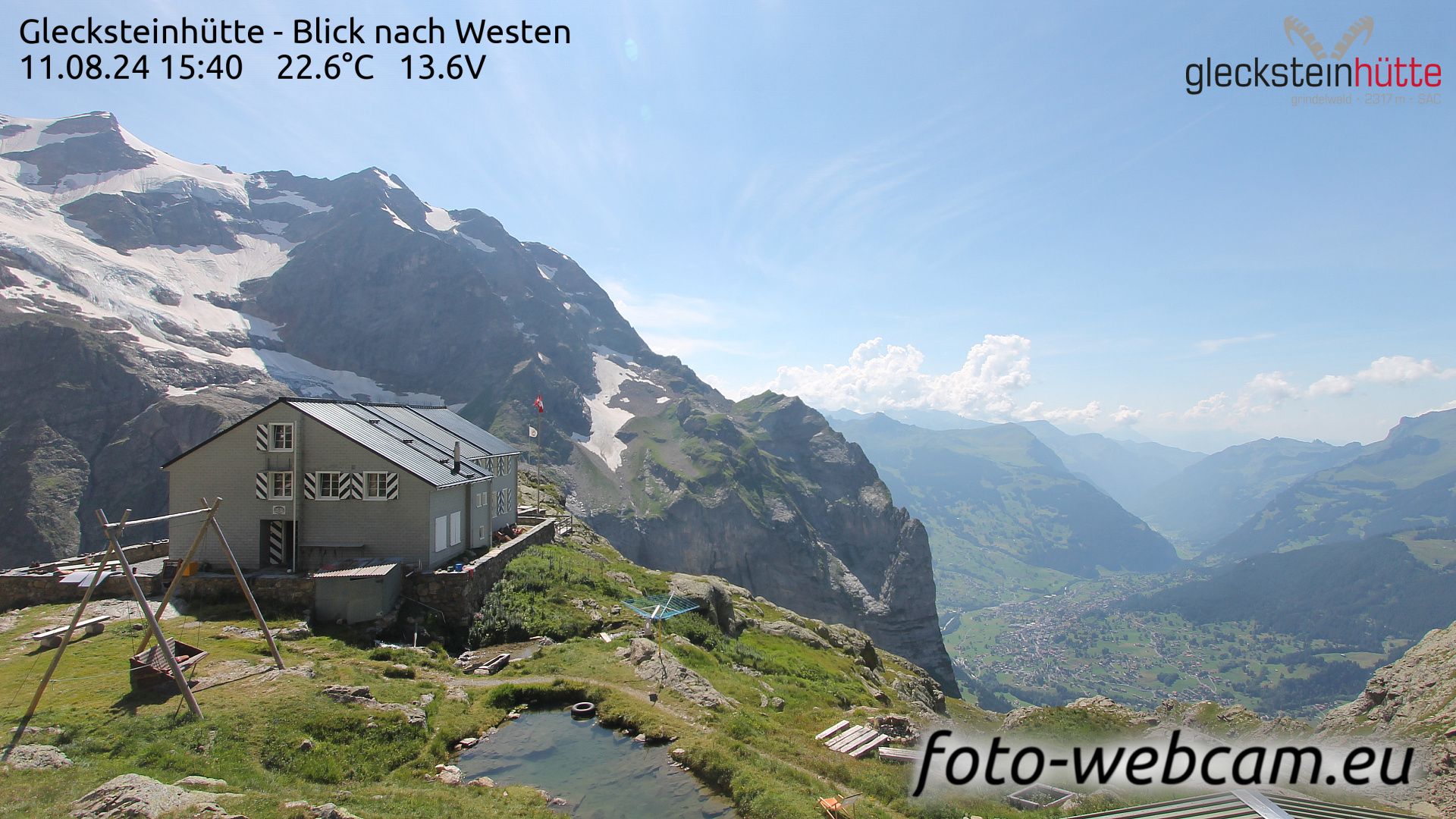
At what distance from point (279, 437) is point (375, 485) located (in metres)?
5.96

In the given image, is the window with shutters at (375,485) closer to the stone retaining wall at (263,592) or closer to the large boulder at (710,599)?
the stone retaining wall at (263,592)

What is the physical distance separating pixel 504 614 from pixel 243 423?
18411 mm

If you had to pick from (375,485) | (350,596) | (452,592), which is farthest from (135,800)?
(375,485)

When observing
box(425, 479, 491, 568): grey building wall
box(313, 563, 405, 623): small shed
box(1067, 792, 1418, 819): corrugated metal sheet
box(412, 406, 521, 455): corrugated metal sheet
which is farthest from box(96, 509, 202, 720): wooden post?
box(412, 406, 521, 455): corrugated metal sheet

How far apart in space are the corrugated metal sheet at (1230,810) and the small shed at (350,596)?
30287mm

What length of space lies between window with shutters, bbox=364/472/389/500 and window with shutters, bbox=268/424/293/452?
4.56 m

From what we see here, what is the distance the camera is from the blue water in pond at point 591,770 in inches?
629

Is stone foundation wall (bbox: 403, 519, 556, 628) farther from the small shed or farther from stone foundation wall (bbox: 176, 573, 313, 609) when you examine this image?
stone foundation wall (bbox: 176, 573, 313, 609)

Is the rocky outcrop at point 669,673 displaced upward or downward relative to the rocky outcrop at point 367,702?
downward

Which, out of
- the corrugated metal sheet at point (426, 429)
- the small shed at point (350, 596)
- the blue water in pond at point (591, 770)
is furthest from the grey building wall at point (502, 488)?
the blue water in pond at point (591, 770)

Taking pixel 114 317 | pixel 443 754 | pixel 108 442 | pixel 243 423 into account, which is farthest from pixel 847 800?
pixel 114 317

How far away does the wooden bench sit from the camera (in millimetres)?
23609

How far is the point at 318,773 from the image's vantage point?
1566 cm

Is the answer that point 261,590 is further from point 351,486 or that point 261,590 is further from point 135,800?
point 135,800
